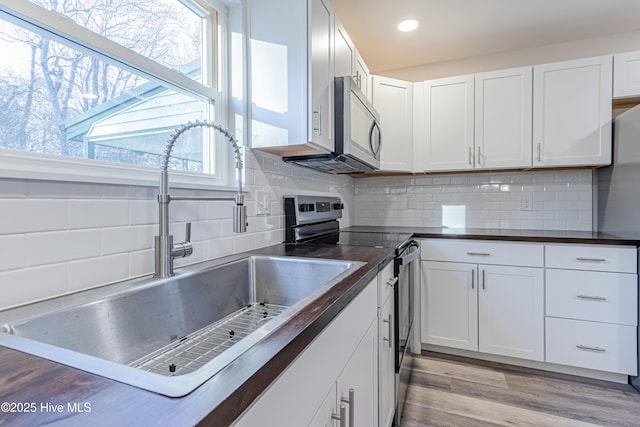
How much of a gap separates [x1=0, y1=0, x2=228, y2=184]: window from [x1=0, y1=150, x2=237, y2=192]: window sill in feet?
0.07

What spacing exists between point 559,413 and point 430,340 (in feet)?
2.69

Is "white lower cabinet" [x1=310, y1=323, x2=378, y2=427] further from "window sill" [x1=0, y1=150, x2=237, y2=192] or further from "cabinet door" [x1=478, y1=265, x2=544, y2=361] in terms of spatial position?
"cabinet door" [x1=478, y1=265, x2=544, y2=361]

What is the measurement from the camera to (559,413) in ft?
5.55

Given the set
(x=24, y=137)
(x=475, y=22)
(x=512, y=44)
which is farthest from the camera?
(x=512, y=44)

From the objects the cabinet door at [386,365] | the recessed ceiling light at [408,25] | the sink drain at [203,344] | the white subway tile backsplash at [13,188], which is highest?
the recessed ceiling light at [408,25]

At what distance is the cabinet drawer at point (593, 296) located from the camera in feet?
6.28

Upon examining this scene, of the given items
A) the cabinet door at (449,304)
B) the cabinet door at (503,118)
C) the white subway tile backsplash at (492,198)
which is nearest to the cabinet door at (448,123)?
the cabinet door at (503,118)

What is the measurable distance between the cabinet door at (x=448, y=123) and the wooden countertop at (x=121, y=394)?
2380 mm

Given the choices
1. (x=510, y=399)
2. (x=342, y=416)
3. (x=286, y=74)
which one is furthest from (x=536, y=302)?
(x=286, y=74)

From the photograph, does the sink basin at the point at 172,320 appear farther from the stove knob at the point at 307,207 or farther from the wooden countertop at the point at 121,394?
the stove knob at the point at 307,207

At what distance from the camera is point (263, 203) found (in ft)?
5.32

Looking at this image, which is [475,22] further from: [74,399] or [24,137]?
[74,399]

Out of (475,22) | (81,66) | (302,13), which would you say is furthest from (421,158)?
(81,66)

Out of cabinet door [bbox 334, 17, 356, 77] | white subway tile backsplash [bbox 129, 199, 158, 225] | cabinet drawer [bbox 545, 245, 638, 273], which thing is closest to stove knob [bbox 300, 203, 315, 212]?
cabinet door [bbox 334, 17, 356, 77]
